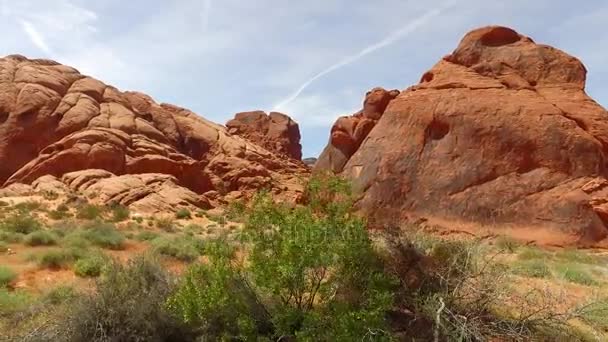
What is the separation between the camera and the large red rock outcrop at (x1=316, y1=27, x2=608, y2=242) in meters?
23.0

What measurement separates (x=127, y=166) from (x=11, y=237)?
18959 mm

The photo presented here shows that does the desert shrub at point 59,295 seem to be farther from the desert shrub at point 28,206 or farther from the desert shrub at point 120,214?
the desert shrub at point 28,206

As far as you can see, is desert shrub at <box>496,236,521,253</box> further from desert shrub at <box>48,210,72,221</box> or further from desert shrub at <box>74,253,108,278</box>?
desert shrub at <box>48,210,72,221</box>

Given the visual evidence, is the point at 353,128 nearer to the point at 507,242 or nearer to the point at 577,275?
the point at 507,242

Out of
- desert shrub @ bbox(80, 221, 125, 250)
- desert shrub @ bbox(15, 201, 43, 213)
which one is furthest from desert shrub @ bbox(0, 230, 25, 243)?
desert shrub @ bbox(15, 201, 43, 213)

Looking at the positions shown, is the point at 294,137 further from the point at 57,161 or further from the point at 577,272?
the point at 577,272

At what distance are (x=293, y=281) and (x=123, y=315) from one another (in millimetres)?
2510

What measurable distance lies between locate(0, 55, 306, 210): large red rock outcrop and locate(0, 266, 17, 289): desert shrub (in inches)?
922

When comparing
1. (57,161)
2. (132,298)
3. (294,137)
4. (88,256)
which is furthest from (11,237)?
(294,137)

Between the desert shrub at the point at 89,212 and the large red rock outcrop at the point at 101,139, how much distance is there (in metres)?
8.71

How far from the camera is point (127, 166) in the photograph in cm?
3478

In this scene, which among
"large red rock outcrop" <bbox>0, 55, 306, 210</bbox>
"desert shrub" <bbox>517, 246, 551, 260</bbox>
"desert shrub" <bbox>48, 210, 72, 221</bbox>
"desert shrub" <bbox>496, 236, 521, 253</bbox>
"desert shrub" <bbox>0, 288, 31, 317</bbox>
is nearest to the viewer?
"desert shrub" <bbox>0, 288, 31, 317</bbox>

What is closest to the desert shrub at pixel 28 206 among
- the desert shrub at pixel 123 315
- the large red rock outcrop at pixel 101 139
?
the large red rock outcrop at pixel 101 139

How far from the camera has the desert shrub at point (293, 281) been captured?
6.74 m
